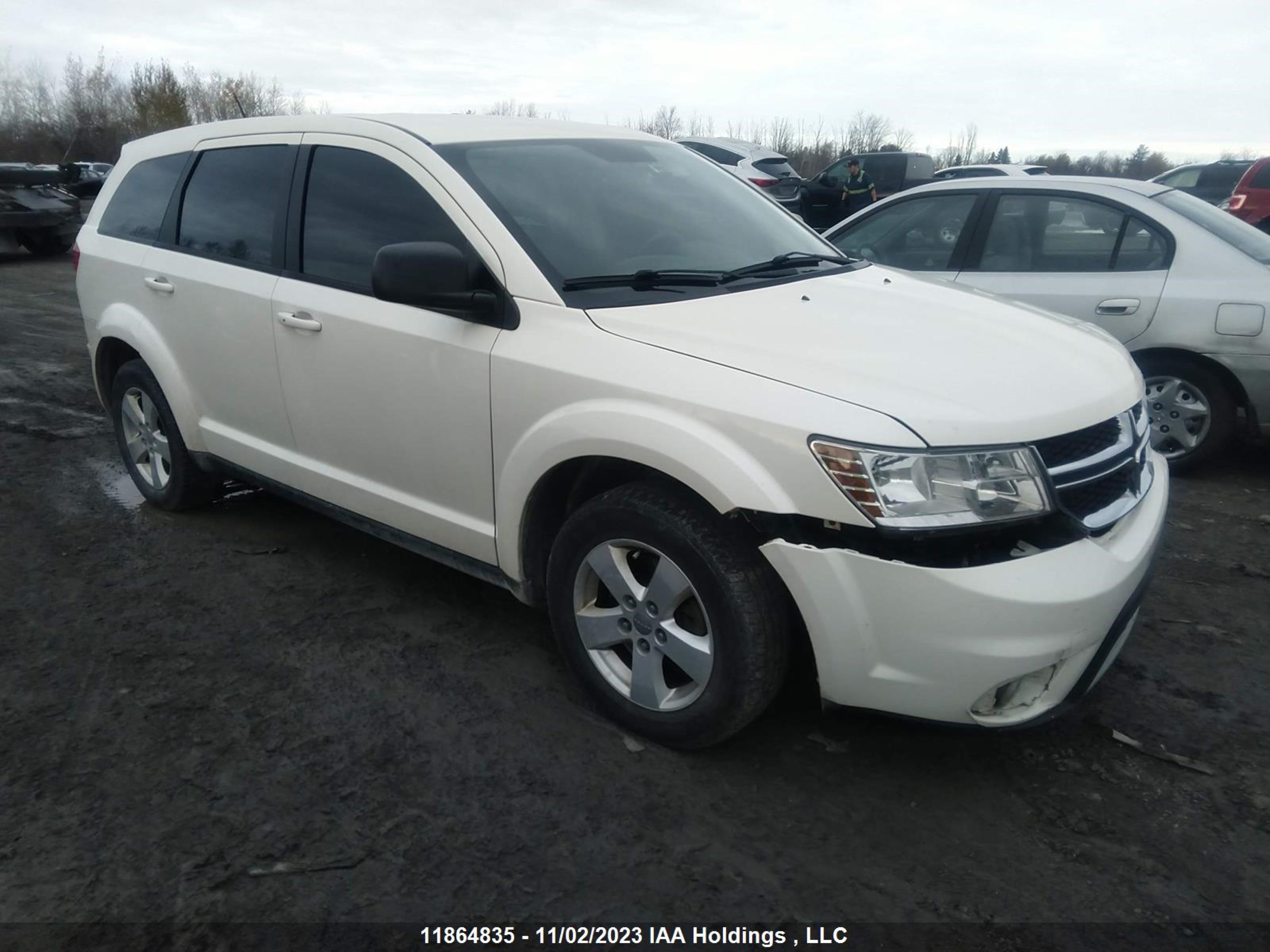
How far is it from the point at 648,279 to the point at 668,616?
42.6 inches

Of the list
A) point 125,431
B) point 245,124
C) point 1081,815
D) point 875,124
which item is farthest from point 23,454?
point 875,124

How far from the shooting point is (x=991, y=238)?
5.82m

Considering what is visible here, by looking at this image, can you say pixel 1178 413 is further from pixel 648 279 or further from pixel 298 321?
pixel 298 321

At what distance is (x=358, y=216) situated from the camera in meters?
3.60

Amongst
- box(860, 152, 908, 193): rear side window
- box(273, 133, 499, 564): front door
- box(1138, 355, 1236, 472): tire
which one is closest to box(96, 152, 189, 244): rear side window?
box(273, 133, 499, 564): front door

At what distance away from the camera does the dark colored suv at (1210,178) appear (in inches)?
723

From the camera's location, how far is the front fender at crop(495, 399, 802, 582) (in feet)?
8.25

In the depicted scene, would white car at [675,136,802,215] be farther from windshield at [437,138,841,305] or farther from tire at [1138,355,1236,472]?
windshield at [437,138,841,305]

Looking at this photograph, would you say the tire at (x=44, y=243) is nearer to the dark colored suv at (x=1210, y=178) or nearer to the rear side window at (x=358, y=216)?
the rear side window at (x=358, y=216)

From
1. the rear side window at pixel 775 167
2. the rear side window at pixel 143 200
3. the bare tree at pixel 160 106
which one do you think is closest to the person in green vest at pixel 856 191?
the rear side window at pixel 775 167

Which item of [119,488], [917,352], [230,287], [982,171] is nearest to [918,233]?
[917,352]

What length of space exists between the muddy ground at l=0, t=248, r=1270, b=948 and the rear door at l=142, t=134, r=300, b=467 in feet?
2.20

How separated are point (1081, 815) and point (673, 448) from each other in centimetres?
147

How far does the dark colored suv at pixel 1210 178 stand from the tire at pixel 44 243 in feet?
61.3
